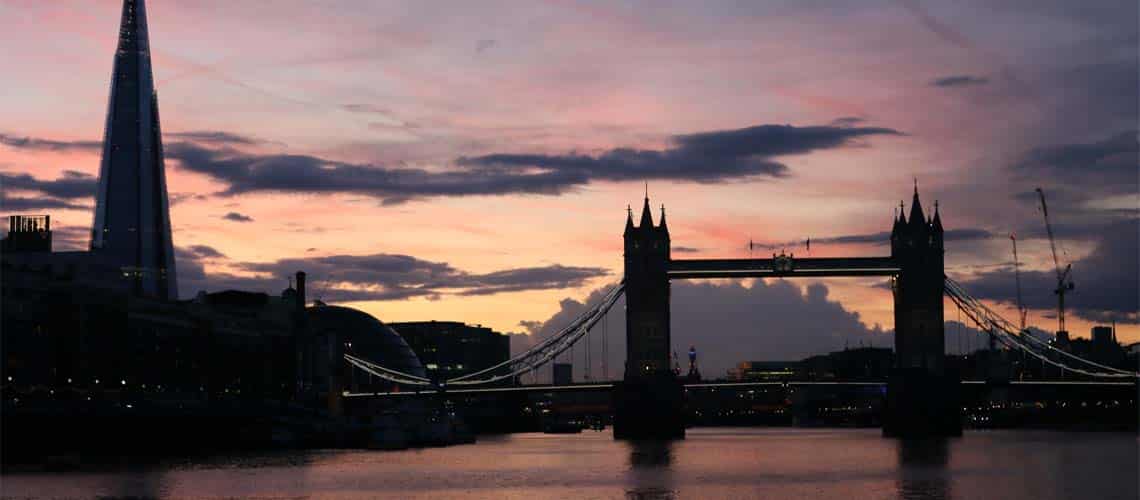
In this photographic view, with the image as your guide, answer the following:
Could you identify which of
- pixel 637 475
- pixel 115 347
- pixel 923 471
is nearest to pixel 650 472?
pixel 637 475

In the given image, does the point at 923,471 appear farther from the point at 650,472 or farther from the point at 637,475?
the point at 637,475

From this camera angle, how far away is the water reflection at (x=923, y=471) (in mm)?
94375

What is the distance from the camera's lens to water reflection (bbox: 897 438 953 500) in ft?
310

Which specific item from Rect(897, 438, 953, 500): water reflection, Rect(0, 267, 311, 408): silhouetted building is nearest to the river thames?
Rect(897, 438, 953, 500): water reflection

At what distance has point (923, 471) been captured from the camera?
11631 cm

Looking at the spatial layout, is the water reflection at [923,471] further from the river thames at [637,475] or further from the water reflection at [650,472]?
the water reflection at [650,472]

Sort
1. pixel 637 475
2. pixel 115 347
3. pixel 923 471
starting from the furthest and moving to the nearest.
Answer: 1. pixel 115 347
2. pixel 923 471
3. pixel 637 475

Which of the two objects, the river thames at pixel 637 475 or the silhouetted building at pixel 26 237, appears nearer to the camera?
the river thames at pixel 637 475

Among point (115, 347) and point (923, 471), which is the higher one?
point (115, 347)

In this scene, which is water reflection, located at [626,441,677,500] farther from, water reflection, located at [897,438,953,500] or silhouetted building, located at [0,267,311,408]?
silhouetted building, located at [0,267,311,408]

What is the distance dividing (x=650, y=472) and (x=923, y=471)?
17.5m

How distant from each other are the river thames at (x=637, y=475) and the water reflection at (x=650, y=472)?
0.10 m

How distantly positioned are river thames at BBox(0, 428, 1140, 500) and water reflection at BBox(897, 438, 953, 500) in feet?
0.27

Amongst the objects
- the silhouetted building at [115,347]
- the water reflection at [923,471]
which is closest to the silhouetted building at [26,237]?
the silhouetted building at [115,347]
